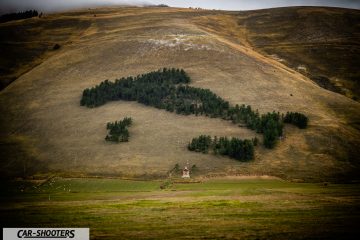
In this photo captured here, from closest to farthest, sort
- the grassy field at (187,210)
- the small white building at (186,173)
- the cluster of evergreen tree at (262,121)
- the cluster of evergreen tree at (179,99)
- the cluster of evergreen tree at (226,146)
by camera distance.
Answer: the grassy field at (187,210) < the small white building at (186,173) < the cluster of evergreen tree at (226,146) < the cluster of evergreen tree at (262,121) < the cluster of evergreen tree at (179,99)

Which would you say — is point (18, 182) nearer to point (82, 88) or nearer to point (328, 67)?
point (82, 88)

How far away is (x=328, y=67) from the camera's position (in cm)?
18800

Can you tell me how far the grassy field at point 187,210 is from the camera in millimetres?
42188

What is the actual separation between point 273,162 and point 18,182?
5453 cm

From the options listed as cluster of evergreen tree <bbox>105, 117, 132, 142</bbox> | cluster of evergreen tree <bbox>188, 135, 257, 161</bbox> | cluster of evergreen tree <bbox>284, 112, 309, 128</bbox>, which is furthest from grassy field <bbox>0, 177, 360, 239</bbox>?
cluster of evergreen tree <bbox>284, 112, 309, 128</bbox>

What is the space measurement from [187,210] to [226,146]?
54575mm

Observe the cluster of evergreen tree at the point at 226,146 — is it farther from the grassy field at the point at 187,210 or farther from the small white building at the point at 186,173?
the grassy field at the point at 187,210

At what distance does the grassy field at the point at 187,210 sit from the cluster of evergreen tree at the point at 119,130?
90.7 ft

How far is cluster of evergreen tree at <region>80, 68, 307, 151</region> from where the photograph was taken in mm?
122975

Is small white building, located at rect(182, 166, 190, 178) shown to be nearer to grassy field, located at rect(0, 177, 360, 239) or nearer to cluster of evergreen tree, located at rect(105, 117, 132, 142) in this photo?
grassy field, located at rect(0, 177, 360, 239)

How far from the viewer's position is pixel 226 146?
111 metres

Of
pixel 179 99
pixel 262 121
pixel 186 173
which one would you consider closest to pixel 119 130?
pixel 179 99

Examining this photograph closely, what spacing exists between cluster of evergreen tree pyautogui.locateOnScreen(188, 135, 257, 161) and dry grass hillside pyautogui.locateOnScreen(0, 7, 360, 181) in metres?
2.37

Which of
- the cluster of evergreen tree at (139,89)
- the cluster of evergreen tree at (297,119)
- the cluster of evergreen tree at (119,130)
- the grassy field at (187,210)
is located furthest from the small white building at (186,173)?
the cluster of evergreen tree at (139,89)
